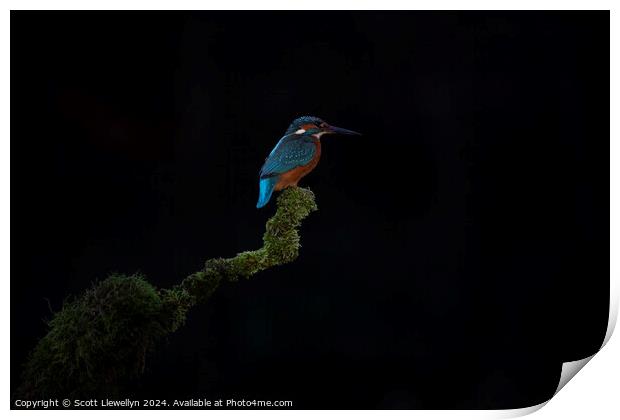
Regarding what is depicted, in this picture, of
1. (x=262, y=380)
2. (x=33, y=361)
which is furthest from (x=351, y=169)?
(x=33, y=361)

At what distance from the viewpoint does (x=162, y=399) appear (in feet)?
8.60

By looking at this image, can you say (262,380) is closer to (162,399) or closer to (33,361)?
(162,399)

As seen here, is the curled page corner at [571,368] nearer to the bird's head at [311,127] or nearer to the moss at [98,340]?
the bird's head at [311,127]

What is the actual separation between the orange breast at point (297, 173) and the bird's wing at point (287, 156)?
0.04ft

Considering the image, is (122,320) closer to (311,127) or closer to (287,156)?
(287,156)

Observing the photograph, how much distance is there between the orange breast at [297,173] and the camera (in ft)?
8.54

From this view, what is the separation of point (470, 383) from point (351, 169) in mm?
1018

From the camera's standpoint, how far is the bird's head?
260 cm

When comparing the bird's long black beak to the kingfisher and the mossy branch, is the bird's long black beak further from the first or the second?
the mossy branch

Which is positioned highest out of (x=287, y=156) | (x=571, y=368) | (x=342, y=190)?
A: (x=287, y=156)

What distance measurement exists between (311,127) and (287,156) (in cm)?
16

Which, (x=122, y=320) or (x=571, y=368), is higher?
(x=122, y=320)

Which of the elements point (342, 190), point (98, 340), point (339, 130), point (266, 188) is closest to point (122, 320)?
point (98, 340)

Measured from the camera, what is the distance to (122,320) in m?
2.49
